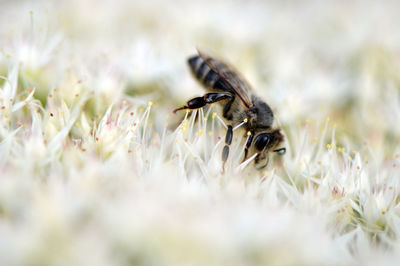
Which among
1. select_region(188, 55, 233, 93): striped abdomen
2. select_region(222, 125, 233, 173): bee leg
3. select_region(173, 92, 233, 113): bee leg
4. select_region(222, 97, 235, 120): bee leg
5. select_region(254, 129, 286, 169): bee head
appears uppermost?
select_region(188, 55, 233, 93): striped abdomen

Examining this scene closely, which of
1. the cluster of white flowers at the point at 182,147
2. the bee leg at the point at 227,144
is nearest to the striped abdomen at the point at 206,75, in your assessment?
the cluster of white flowers at the point at 182,147

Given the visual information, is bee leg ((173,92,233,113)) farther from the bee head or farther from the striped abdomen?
the bee head

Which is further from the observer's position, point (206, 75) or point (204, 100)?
point (206, 75)

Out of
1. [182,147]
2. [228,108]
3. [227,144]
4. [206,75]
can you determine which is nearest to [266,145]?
[227,144]

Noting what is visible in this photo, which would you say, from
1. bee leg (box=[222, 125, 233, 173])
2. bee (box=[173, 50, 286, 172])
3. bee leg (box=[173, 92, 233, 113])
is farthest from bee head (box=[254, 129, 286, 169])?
bee leg (box=[173, 92, 233, 113])

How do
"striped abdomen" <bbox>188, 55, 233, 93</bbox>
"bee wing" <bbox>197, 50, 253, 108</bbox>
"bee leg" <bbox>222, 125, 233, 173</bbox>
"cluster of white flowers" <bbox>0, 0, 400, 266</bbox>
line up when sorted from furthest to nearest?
"striped abdomen" <bbox>188, 55, 233, 93</bbox>
"bee wing" <bbox>197, 50, 253, 108</bbox>
"bee leg" <bbox>222, 125, 233, 173</bbox>
"cluster of white flowers" <bbox>0, 0, 400, 266</bbox>

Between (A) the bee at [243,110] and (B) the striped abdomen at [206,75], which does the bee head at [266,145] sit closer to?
(A) the bee at [243,110]

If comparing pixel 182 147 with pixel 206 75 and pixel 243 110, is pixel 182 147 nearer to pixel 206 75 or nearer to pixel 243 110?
pixel 243 110
